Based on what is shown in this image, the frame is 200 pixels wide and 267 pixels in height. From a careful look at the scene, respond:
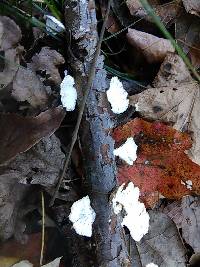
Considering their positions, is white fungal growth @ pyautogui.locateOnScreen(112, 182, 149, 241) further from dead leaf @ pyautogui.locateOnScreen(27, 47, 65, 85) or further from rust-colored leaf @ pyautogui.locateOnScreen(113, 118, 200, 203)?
dead leaf @ pyautogui.locateOnScreen(27, 47, 65, 85)

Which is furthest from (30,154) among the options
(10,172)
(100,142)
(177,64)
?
(177,64)

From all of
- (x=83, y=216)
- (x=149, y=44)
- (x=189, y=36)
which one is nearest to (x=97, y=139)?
(x=83, y=216)

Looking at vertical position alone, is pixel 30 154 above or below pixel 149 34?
below

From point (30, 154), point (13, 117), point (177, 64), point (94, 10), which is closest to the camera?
point (13, 117)

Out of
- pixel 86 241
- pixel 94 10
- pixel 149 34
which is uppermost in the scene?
pixel 94 10

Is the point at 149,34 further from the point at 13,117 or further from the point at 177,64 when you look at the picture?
the point at 13,117

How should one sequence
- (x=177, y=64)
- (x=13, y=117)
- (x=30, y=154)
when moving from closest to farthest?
(x=13, y=117) → (x=30, y=154) → (x=177, y=64)
